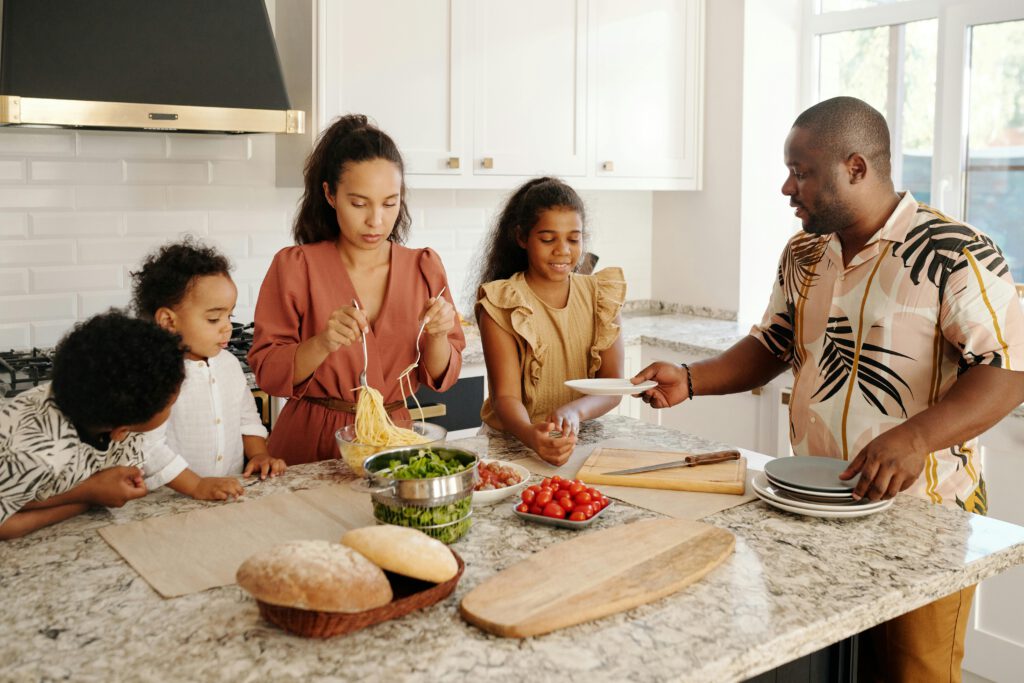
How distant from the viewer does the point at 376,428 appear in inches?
69.1

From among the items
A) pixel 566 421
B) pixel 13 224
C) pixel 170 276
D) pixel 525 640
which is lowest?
pixel 525 640

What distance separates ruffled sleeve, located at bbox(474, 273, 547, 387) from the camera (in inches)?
85.4

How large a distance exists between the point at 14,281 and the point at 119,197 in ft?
1.40

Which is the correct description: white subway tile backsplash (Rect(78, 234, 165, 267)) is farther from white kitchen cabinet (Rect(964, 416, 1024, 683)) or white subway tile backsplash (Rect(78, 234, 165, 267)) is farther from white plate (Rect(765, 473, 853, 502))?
white kitchen cabinet (Rect(964, 416, 1024, 683))

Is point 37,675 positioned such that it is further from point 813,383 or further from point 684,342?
point 684,342

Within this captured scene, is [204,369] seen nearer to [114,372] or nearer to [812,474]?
[114,372]

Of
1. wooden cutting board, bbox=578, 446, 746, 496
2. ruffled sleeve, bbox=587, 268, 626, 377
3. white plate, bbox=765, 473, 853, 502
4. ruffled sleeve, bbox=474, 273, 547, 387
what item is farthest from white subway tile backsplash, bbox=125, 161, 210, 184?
white plate, bbox=765, 473, 853, 502

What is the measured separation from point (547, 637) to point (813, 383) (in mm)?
1050


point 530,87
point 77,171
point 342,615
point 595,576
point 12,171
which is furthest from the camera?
point 530,87

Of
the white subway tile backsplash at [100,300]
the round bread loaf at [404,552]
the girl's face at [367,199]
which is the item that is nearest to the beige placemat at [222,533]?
the round bread loaf at [404,552]

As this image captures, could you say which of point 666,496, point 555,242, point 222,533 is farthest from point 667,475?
point 222,533

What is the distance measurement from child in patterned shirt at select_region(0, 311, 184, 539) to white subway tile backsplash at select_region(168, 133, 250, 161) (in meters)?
1.92

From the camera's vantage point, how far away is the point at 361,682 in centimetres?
103

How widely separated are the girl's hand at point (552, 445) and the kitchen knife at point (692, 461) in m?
0.10
